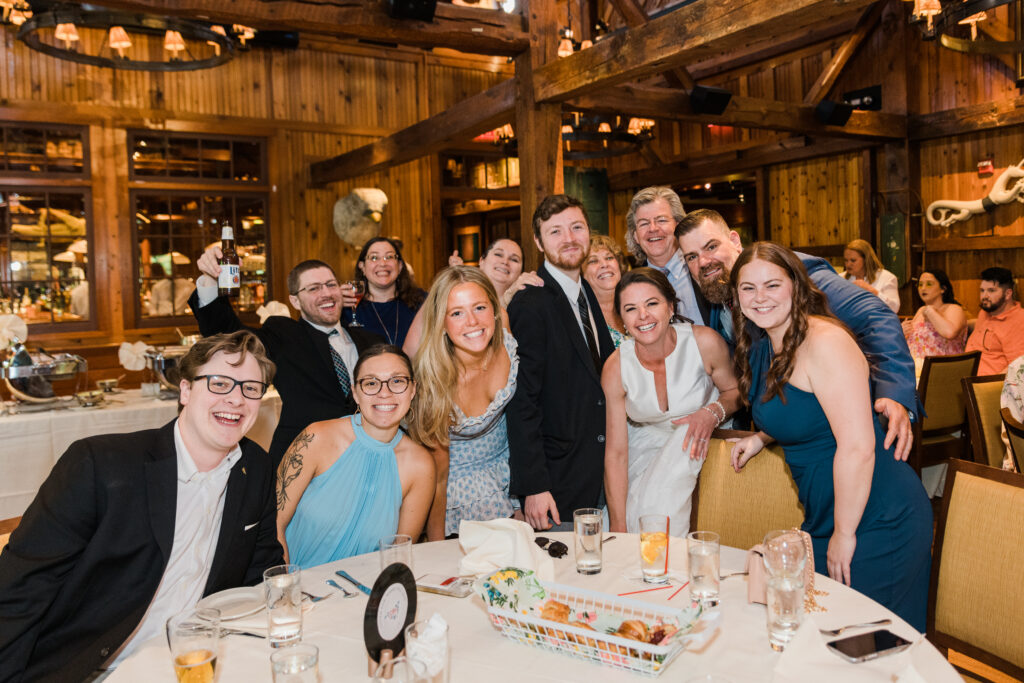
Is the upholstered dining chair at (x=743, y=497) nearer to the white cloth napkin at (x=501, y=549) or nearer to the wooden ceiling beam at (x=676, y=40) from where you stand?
the white cloth napkin at (x=501, y=549)

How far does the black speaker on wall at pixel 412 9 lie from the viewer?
453cm

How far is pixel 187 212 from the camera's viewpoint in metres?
8.18

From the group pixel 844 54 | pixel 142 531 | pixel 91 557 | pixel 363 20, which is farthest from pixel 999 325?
pixel 91 557

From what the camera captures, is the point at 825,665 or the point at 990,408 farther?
the point at 990,408

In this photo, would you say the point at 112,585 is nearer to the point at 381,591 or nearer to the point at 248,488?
the point at 248,488

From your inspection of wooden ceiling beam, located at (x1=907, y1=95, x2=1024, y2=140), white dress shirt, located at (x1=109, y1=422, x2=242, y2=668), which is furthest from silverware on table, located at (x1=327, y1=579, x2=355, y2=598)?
wooden ceiling beam, located at (x1=907, y1=95, x2=1024, y2=140)

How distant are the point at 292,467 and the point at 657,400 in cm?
124

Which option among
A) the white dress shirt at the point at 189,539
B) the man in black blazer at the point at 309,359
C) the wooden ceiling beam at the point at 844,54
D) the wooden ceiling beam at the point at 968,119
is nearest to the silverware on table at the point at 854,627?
the white dress shirt at the point at 189,539

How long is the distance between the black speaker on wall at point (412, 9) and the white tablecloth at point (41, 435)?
9.22 feet

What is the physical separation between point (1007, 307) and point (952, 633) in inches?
171

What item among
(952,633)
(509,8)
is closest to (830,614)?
(952,633)

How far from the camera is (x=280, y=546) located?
202 centimetres

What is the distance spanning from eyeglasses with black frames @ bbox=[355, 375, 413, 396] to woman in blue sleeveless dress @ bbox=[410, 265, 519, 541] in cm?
26

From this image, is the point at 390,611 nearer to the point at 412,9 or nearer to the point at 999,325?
the point at 412,9
